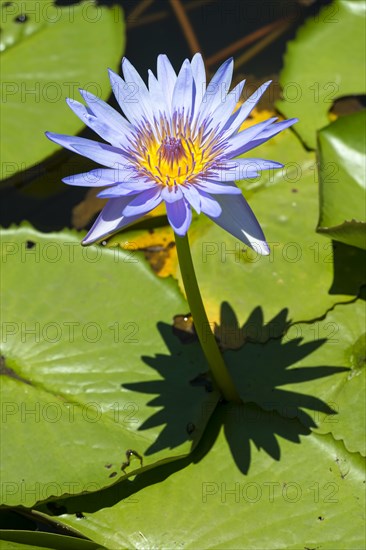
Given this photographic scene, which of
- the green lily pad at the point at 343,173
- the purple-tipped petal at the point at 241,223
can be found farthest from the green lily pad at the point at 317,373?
the purple-tipped petal at the point at 241,223

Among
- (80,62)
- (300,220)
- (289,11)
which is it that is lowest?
(300,220)

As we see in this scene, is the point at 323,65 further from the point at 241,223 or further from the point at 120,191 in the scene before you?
the point at 120,191

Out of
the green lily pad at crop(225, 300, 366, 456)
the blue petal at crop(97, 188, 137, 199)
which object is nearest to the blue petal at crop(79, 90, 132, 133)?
the blue petal at crop(97, 188, 137, 199)

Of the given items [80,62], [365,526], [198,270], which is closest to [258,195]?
[198,270]

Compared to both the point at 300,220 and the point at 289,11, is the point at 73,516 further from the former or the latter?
the point at 289,11

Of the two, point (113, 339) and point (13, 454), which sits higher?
point (113, 339)

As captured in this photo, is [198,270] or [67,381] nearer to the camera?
[67,381]

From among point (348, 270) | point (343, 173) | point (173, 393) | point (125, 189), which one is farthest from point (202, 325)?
point (343, 173)
